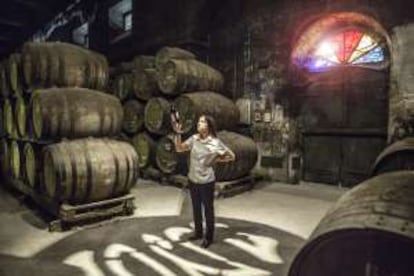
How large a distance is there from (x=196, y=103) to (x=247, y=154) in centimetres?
129

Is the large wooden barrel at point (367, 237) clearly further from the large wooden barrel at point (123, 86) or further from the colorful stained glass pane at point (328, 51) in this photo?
the large wooden barrel at point (123, 86)

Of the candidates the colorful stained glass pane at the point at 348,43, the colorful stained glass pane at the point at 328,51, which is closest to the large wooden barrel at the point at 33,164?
the colorful stained glass pane at the point at 328,51

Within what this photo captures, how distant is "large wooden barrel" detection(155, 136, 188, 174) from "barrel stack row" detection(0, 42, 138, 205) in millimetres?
2090

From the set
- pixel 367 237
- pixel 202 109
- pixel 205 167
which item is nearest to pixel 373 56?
pixel 202 109

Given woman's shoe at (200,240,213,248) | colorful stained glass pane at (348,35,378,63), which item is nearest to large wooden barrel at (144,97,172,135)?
colorful stained glass pane at (348,35,378,63)

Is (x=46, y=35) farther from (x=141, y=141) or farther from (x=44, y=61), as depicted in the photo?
→ (x=44, y=61)

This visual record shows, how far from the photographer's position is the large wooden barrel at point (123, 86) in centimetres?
884

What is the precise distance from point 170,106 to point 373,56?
382 centimetres

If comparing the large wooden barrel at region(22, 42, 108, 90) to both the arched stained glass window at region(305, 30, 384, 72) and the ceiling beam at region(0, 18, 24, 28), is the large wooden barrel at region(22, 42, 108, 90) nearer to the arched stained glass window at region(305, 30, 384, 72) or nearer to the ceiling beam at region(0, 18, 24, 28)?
the arched stained glass window at region(305, 30, 384, 72)

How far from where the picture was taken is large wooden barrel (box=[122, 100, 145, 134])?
8.55 metres

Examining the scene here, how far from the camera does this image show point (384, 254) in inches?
64.5

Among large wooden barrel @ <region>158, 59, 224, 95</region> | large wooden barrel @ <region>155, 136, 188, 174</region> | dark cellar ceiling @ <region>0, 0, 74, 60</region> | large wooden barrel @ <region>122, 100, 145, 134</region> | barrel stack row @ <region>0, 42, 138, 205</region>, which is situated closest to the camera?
barrel stack row @ <region>0, 42, 138, 205</region>

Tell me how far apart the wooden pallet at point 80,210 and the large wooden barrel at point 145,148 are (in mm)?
2789

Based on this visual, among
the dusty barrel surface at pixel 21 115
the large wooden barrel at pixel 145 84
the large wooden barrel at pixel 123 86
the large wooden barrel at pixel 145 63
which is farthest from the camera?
the large wooden barrel at pixel 123 86
